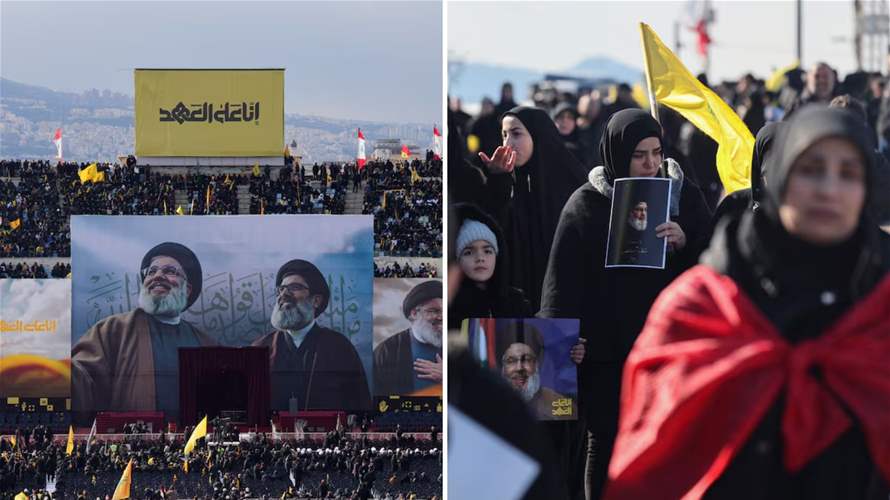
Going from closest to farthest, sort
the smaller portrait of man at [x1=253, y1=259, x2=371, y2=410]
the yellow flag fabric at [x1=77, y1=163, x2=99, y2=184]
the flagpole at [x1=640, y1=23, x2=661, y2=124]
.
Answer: the flagpole at [x1=640, y1=23, x2=661, y2=124] < the smaller portrait of man at [x1=253, y1=259, x2=371, y2=410] < the yellow flag fabric at [x1=77, y1=163, x2=99, y2=184]

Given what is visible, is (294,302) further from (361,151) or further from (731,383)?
(731,383)

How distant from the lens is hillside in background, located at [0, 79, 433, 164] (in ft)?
97.9

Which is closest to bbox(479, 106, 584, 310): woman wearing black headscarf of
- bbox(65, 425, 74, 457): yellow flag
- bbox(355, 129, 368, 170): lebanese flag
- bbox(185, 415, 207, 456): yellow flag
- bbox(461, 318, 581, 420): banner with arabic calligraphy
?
bbox(461, 318, 581, 420): banner with arabic calligraphy

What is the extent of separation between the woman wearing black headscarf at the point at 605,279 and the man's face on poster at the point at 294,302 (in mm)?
19909

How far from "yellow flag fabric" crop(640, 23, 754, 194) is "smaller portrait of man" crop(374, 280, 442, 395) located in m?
18.2

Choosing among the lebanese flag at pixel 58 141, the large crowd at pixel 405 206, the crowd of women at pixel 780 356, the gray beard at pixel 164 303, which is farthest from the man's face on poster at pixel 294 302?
the crowd of women at pixel 780 356

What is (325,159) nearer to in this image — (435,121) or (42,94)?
(435,121)

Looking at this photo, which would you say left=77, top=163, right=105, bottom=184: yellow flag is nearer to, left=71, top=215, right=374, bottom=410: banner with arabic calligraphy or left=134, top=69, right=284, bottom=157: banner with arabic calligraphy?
left=134, top=69, right=284, bottom=157: banner with arabic calligraphy

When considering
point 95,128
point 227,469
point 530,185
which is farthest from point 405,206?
point 530,185

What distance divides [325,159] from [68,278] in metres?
5.87

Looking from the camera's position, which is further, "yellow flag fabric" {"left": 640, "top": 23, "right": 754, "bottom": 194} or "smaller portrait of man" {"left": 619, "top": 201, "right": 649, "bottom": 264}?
"yellow flag fabric" {"left": 640, "top": 23, "right": 754, "bottom": 194}

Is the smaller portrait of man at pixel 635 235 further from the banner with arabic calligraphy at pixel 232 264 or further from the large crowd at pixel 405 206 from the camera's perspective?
the large crowd at pixel 405 206

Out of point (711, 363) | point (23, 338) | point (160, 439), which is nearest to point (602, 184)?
point (711, 363)

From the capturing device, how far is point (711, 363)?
3.19 meters
